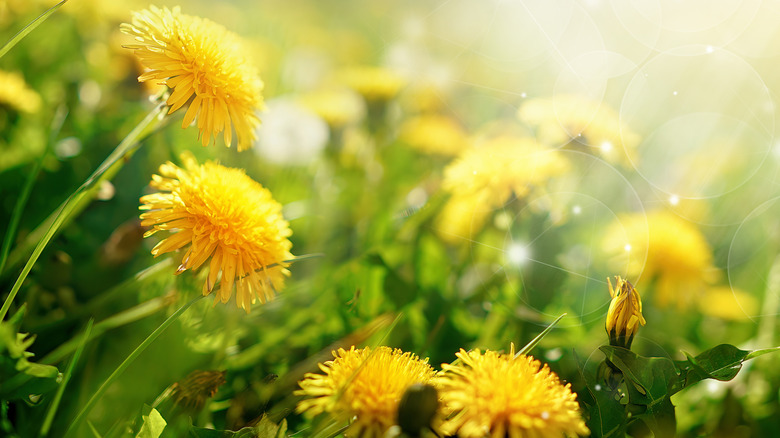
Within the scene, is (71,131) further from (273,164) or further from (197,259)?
(197,259)

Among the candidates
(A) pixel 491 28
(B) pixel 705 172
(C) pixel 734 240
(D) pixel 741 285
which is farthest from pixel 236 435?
(A) pixel 491 28

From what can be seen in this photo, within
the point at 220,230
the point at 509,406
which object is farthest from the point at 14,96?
the point at 509,406

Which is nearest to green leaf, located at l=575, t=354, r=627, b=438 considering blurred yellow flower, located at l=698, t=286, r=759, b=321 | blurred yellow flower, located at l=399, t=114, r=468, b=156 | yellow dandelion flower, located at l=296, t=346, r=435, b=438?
yellow dandelion flower, located at l=296, t=346, r=435, b=438

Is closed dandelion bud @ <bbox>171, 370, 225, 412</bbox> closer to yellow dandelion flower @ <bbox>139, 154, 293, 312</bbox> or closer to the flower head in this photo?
yellow dandelion flower @ <bbox>139, 154, 293, 312</bbox>

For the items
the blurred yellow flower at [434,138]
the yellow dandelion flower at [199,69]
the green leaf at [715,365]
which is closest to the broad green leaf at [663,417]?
the green leaf at [715,365]

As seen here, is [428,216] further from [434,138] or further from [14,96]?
[14,96]

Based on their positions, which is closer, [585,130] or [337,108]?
[585,130]
